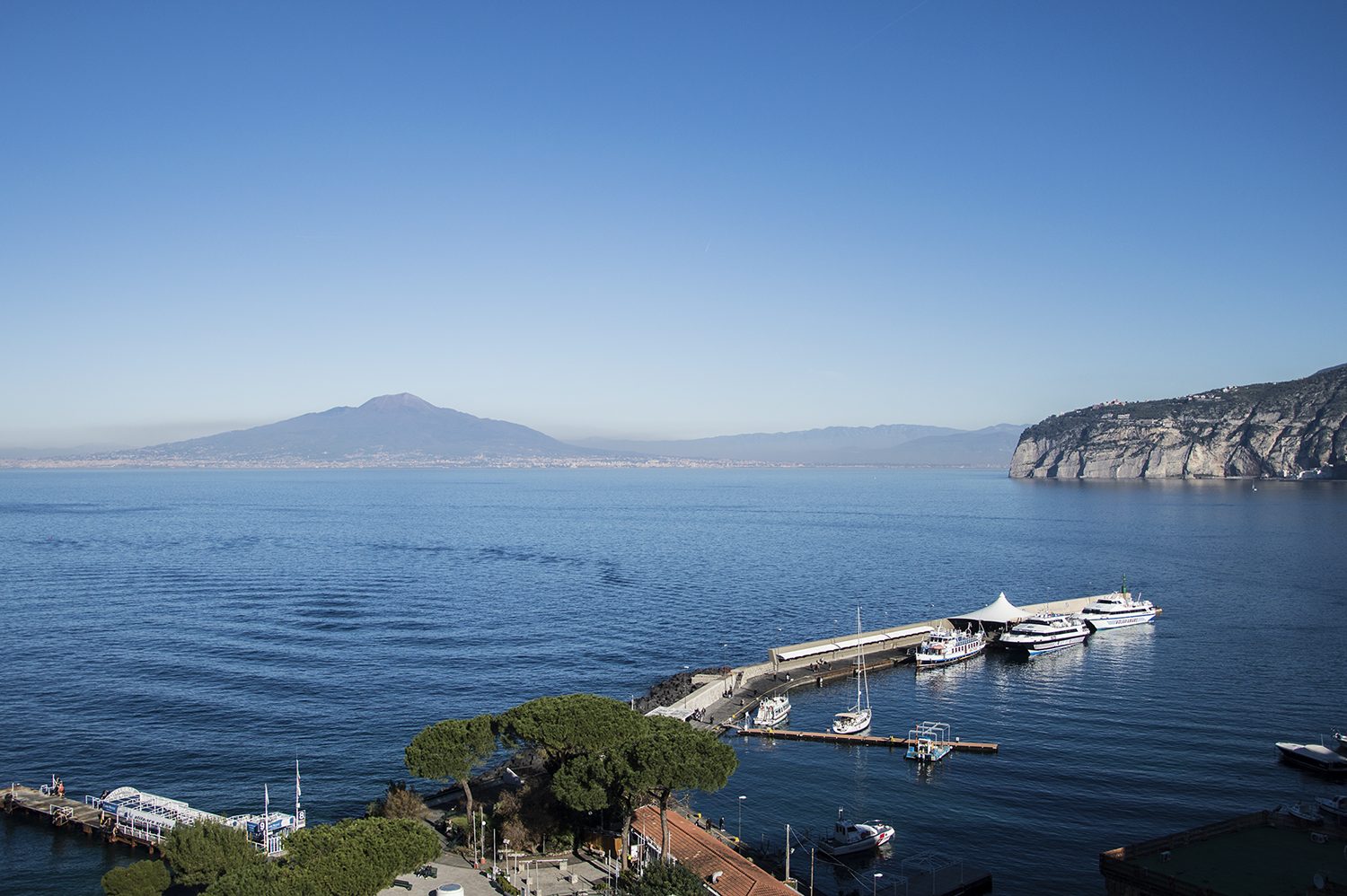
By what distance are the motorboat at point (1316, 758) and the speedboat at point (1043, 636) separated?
2686 cm

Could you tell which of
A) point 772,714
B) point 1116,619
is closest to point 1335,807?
point 772,714

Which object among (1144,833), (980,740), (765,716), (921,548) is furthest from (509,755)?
(921,548)

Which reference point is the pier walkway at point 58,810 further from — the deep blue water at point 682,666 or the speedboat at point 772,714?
the speedboat at point 772,714

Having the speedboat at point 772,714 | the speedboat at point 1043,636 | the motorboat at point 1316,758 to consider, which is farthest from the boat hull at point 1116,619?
the speedboat at point 772,714

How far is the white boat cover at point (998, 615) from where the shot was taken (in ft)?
252

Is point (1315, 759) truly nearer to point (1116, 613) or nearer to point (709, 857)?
A: point (709, 857)

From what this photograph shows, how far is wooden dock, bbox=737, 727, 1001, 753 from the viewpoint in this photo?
155 feet

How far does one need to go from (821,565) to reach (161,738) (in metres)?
84.2

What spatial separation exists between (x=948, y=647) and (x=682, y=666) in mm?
19939

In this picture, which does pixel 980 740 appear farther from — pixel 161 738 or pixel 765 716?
pixel 161 738

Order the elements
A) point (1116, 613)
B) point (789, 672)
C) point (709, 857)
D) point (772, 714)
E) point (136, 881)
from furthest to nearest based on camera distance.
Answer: point (1116, 613)
point (789, 672)
point (772, 714)
point (709, 857)
point (136, 881)

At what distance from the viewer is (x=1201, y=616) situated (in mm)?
80562

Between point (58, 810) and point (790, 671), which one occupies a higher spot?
→ point (58, 810)

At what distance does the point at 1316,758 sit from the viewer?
1715 inches
